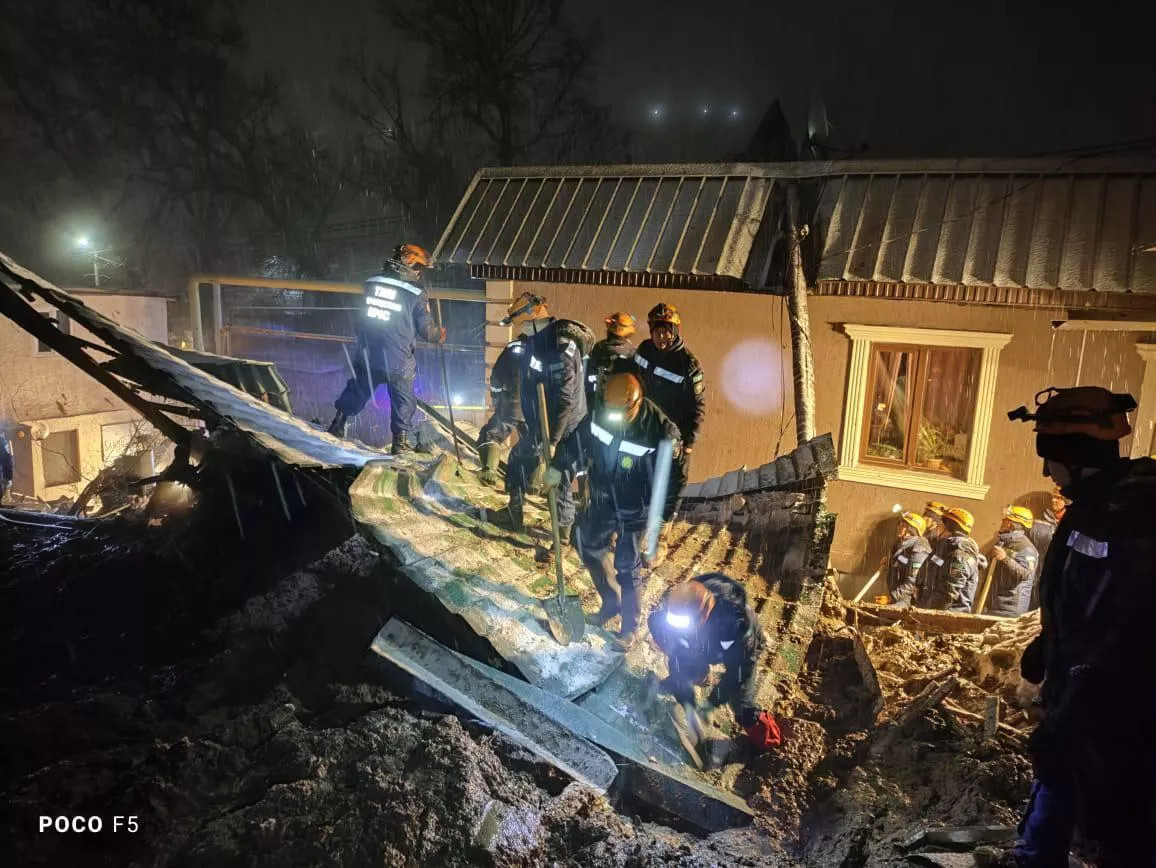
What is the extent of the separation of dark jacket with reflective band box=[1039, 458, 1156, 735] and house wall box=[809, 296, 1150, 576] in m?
5.69

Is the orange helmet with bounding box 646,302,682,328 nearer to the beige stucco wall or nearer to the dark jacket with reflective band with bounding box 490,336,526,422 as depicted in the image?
the dark jacket with reflective band with bounding box 490,336,526,422

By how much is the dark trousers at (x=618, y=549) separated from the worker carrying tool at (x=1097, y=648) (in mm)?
2378

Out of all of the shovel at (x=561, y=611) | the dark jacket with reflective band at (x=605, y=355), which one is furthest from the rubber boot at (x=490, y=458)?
the shovel at (x=561, y=611)

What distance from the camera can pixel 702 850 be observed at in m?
3.20

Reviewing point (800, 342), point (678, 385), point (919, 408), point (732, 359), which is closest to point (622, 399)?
point (678, 385)

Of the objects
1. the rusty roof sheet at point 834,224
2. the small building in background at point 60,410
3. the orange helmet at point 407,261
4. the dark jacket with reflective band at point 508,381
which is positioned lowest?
the small building in background at point 60,410

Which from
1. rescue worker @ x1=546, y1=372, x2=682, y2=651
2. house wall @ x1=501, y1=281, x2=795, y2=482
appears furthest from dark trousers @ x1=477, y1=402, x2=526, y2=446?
house wall @ x1=501, y1=281, x2=795, y2=482

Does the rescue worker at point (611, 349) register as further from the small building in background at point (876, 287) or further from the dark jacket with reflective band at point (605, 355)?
the small building in background at point (876, 287)

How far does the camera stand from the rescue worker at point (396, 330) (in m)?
6.12

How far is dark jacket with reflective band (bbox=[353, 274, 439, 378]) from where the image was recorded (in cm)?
611

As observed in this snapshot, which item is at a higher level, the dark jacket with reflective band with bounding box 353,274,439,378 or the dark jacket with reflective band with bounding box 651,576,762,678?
the dark jacket with reflective band with bounding box 353,274,439,378

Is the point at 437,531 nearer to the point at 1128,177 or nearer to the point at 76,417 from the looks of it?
the point at 1128,177

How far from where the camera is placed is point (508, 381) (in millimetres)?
6457

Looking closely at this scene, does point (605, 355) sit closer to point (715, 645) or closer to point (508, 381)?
Result: point (508, 381)
